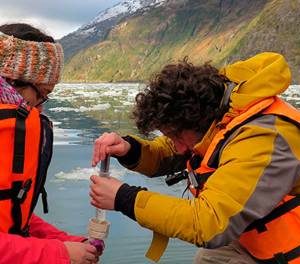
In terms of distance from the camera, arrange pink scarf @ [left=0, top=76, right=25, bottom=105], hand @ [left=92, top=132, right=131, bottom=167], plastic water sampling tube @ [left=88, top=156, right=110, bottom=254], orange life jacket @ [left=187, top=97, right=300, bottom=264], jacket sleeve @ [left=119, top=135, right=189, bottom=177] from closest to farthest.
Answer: pink scarf @ [left=0, top=76, right=25, bottom=105]
orange life jacket @ [left=187, top=97, right=300, bottom=264]
plastic water sampling tube @ [left=88, top=156, right=110, bottom=254]
hand @ [left=92, top=132, right=131, bottom=167]
jacket sleeve @ [left=119, top=135, right=189, bottom=177]

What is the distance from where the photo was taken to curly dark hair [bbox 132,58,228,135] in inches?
98.7

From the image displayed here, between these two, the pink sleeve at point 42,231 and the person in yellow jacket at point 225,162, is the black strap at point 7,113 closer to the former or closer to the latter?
the person in yellow jacket at point 225,162

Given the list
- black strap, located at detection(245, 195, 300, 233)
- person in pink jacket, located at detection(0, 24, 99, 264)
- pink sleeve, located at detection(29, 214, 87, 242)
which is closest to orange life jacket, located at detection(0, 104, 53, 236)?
person in pink jacket, located at detection(0, 24, 99, 264)

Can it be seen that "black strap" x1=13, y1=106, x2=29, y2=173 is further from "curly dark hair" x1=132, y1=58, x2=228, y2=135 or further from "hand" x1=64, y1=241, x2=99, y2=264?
"curly dark hair" x1=132, y1=58, x2=228, y2=135

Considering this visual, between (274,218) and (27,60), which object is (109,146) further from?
(274,218)

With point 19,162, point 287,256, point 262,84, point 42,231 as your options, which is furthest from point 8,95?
point 287,256

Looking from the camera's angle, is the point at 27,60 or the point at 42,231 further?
the point at 42,231

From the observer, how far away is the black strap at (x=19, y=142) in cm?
205

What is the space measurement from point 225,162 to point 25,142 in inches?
28.5

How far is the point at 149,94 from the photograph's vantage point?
8.38 ft

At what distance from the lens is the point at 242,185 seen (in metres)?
2.16

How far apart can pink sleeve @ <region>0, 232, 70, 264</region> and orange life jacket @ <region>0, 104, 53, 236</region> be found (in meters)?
0.07

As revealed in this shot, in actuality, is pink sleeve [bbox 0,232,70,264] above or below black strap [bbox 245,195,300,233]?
below

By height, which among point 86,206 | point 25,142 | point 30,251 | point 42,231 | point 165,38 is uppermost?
point 25,142
